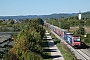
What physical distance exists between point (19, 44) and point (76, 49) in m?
22.8

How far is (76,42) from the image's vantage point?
51938mm

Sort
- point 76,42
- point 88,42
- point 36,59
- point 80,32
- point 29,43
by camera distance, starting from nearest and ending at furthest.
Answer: point 36,59
point 29,43
point 76,42
point 88,42
point 80,32

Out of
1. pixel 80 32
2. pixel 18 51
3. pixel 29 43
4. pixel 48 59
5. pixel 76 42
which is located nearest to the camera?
pixel 18 51

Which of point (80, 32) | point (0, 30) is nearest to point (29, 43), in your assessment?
point (80, 32)

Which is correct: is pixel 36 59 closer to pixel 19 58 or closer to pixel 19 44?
pixel 19 58

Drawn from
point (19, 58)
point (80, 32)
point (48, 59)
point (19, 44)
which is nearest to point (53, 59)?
point (48, 59)

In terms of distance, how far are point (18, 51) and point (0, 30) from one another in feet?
240

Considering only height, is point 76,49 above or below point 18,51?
below

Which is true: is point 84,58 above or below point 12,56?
below

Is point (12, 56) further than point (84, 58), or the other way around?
point (84, 58)

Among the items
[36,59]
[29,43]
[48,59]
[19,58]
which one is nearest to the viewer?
[36,59]

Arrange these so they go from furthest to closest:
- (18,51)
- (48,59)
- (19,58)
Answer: (48,59) → (18,51) → (19,58)

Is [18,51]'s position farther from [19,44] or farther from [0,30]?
[0,30]

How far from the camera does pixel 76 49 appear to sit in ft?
176
